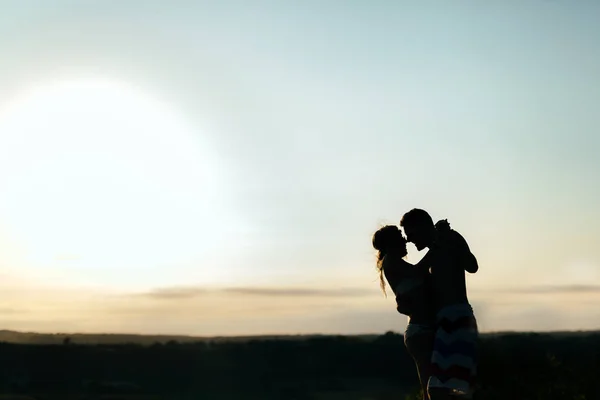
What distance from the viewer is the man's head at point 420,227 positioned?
29.2 feet

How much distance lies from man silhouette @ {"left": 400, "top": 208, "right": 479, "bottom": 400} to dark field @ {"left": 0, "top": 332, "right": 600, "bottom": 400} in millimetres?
35392

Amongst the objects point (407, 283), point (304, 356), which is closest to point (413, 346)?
point (407, 283)

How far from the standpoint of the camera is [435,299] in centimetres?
883

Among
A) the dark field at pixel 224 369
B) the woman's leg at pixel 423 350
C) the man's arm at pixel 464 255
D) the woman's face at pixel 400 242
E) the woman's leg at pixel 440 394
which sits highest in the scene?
the dark field at pixel 224 369

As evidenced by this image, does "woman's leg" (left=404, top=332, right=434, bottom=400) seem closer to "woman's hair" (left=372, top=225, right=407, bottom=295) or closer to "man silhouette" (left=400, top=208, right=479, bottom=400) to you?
"man silhouette" (left=400, top=208, right=479, bottom=400)

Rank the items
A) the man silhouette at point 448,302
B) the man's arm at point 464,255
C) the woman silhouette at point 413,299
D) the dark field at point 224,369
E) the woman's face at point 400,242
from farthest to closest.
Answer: the dark field at point 224,369
the woman's face at point 400,242
the woman silhouette at point 413,299
the man's arm at point 464,255
the man silhouette at point 448,302

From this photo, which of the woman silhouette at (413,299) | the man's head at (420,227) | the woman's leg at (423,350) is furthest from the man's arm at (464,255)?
the woman's leg at (423,350)

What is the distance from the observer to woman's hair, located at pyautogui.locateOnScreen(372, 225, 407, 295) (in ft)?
29.9

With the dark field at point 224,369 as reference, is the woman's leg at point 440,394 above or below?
below

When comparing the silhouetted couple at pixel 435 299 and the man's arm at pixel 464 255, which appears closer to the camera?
the silhouetted couple at pixel 435 299

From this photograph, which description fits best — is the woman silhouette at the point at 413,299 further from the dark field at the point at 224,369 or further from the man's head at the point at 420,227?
the dark field at the point at 224,369

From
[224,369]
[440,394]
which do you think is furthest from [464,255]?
[224,369]

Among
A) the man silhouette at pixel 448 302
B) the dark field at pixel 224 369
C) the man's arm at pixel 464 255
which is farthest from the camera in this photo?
the dark field at pixel 224 369

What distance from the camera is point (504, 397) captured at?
858 inches
